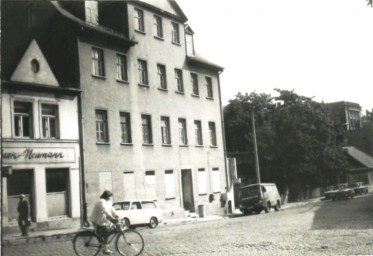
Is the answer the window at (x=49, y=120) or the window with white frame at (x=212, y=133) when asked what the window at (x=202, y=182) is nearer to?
the window with white frame at (x=212, y=133)

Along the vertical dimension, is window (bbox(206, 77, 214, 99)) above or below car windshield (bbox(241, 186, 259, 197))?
above

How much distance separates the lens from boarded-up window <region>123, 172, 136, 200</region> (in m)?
26.9

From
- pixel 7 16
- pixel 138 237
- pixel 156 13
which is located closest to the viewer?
pixel 138 237

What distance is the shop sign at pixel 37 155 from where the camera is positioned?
20.8 metres

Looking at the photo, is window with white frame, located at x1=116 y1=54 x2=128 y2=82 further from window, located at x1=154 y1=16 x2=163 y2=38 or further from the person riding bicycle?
the person riding bicycle

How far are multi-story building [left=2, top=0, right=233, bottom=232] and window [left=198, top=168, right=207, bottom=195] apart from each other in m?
0.07

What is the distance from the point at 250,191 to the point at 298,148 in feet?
51.0

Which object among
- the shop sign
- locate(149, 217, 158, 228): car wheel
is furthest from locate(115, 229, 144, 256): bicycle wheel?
locate(149, 217, 158, 228): car wheel

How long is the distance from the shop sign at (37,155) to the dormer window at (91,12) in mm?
7890

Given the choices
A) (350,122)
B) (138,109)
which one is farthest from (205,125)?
(350,122)

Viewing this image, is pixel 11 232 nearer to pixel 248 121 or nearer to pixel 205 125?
pixel 205 125

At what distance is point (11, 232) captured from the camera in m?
19.5

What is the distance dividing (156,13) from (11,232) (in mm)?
17379

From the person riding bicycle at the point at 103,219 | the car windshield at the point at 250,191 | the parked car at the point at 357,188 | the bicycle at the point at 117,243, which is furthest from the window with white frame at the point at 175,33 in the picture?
the parked car at the point at 357,188
